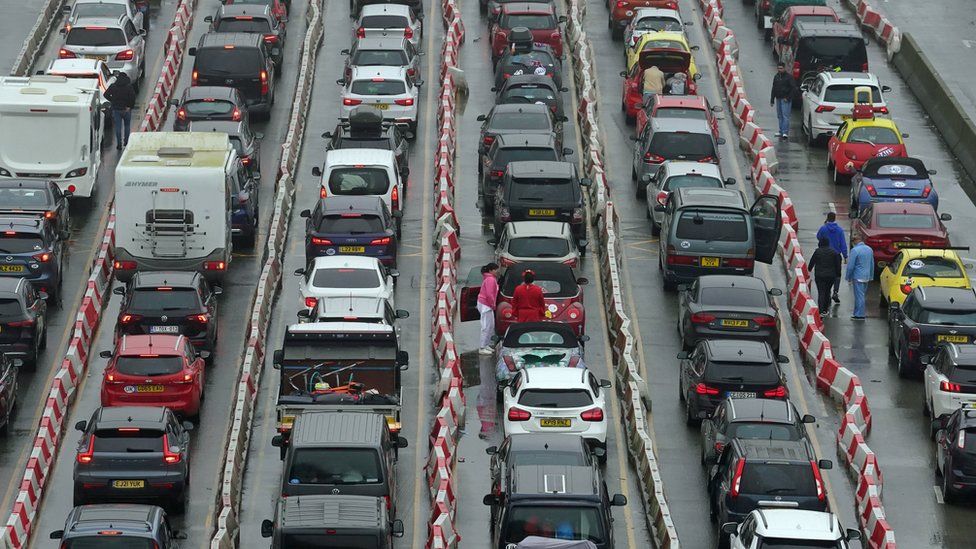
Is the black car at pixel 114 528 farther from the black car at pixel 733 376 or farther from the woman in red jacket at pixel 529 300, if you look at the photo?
the woman in red jacket at pixel 529 300

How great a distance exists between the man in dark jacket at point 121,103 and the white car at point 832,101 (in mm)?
15264

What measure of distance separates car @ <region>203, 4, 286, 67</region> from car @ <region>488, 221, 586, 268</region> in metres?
15.6

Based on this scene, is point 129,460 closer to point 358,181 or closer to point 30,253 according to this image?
point 30,253

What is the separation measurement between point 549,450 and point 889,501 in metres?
6.04

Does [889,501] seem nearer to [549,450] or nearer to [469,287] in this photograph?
[549,450]

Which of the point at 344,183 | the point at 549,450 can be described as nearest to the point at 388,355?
the point at 549,450

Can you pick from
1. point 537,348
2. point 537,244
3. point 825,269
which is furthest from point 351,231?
point 825,269

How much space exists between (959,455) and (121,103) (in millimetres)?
23701

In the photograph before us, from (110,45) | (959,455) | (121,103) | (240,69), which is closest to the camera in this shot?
(959,455)

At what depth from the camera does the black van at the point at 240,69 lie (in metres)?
51.7

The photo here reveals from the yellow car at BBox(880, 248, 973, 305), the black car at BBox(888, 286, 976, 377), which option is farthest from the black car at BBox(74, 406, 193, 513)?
the yellow car at BBox(880, 248, 973, 305)

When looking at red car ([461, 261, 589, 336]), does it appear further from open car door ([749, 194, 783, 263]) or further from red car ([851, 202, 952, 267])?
red car ([851, 202, 952, 267])

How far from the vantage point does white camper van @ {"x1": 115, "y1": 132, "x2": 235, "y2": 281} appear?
134 ft

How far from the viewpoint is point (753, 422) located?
32375 mm
